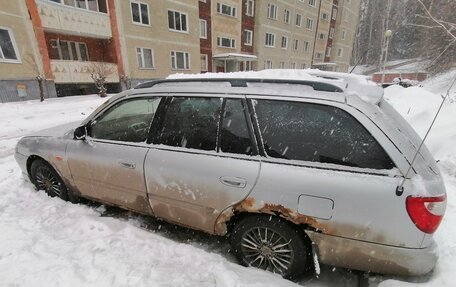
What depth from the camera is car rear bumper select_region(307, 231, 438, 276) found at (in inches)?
77.4

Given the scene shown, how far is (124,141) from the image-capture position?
2990 millimetres

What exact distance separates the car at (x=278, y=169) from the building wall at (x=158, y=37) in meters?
17.5

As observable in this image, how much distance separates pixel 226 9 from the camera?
2595cm

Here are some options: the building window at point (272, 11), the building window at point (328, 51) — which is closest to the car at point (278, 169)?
the building window at point (272, 11)

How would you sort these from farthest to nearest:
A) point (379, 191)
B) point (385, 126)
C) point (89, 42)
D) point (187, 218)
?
point (89, 42) → point (187, 218) → point (385, 126) → point (379, 191)

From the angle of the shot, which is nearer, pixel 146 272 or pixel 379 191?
pixel 379 191

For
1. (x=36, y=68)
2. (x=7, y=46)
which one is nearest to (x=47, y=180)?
(x=36, y=68)

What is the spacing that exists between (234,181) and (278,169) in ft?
1.34

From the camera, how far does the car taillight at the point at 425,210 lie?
1.85 m

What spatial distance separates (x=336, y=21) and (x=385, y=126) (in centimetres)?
5123

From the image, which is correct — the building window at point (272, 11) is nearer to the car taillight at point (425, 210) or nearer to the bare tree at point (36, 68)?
the bare tree at point (36, 68)

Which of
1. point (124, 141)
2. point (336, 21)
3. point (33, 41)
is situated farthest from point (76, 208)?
point (336, 21)

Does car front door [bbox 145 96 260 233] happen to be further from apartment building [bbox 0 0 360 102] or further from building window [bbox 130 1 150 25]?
building window [bbox 130 1 150 25]

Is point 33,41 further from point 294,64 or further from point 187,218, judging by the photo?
point 294,64
